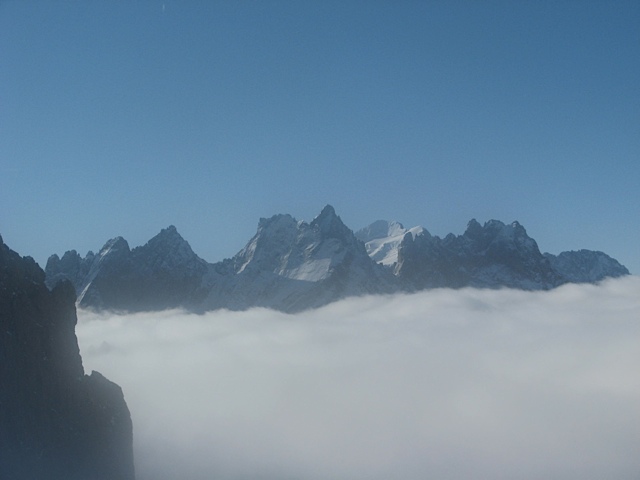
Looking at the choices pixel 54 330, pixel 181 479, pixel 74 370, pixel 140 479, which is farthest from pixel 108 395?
pixel 181 479

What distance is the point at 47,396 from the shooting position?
124m

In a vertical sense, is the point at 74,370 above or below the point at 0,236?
below

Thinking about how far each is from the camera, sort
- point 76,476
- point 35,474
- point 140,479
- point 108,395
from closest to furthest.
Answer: point 35,474 → point 76,476 → point 108,395 → point 140,479

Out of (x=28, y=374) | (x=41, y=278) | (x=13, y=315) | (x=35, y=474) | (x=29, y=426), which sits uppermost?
(x=41, y=278)

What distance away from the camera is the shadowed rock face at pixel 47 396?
115938mm

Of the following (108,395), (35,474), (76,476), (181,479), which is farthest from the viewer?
(181,479)

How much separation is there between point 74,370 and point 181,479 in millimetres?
83775

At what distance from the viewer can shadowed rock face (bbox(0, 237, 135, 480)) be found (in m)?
116

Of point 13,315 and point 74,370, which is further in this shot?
point 74,370

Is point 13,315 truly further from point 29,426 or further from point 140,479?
point 140,479

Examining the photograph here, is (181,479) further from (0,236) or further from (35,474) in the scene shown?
(0,236)

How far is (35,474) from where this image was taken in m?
115

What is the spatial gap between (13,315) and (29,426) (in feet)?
67.8

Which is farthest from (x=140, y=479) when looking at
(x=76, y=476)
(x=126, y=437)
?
(x=76, y=476)
